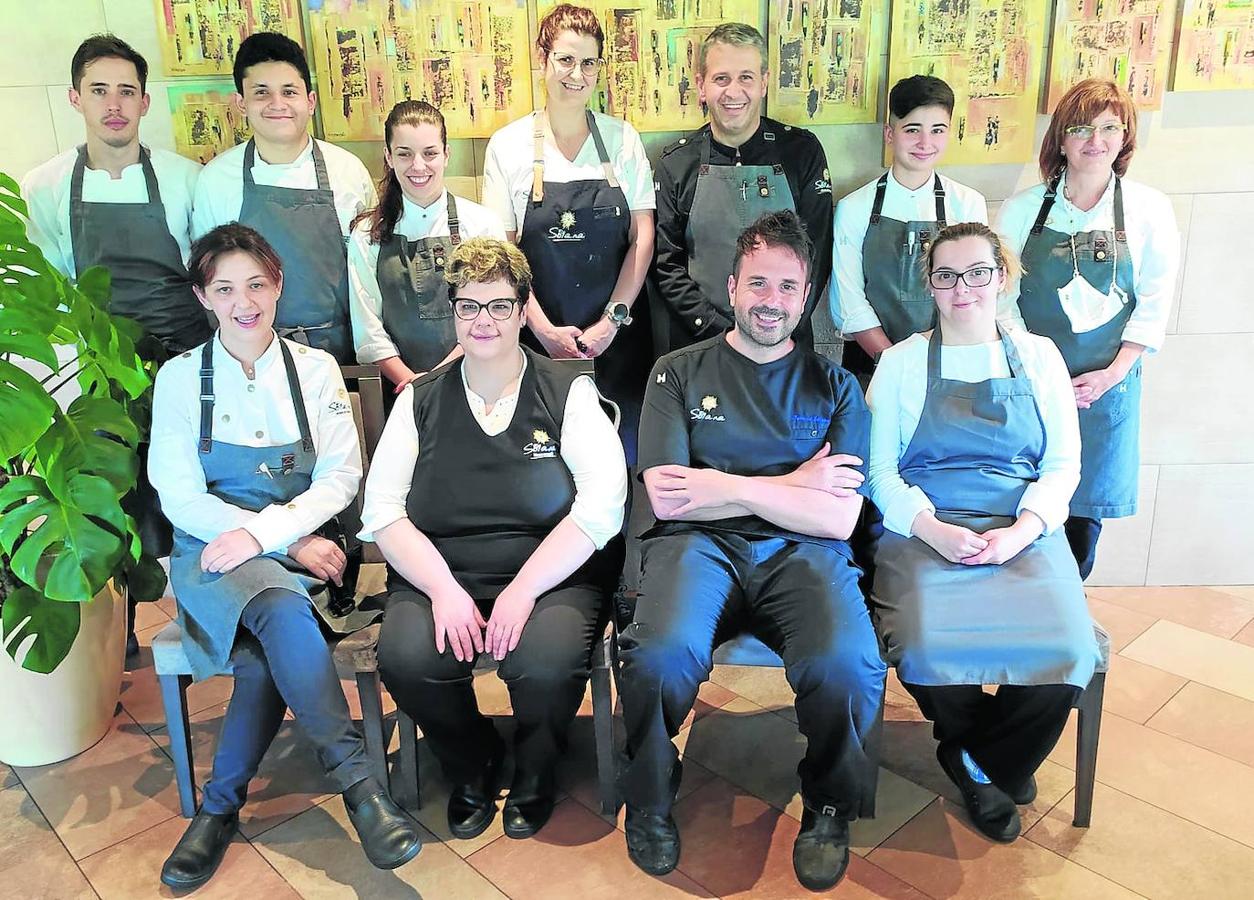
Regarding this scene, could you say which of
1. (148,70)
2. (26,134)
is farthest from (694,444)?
(26,134)

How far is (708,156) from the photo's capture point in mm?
2719

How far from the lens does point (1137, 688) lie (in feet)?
8.48

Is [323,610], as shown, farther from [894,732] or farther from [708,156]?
[708,156]

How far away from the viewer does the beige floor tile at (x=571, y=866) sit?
192 centimetres

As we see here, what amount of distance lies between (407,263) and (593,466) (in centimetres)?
87

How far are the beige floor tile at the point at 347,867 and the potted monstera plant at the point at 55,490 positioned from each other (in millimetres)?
626

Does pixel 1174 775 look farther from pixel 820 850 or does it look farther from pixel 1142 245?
pixel 1142 245

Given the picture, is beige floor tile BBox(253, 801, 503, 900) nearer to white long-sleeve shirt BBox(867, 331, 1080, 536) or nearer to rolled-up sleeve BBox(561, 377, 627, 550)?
rolled-up sleeve BBox(561, 377, 627, 550)

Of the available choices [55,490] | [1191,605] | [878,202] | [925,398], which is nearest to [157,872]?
[55,490]

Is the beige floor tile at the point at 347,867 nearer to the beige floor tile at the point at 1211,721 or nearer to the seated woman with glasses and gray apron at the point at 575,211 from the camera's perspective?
the seated woman with glasses and gray apron at the point at 575,211

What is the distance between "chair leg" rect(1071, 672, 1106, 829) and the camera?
6.51 ft

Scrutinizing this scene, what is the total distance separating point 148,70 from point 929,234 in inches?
86.3

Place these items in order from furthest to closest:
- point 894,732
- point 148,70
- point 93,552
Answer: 1. point 148,70
2. point 894,732
3. point 93,552

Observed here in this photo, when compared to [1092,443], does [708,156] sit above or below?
above
